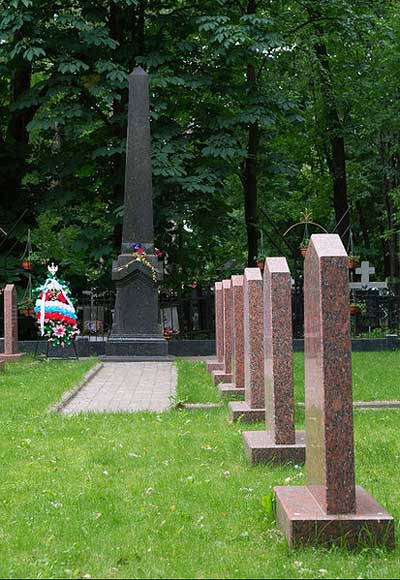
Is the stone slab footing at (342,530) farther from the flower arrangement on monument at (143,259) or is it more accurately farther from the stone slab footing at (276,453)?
the flower arrangement on monument at (143,259)

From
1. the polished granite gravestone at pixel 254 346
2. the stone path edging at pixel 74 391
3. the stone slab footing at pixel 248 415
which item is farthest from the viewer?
the stone path edging at pixel 74 391

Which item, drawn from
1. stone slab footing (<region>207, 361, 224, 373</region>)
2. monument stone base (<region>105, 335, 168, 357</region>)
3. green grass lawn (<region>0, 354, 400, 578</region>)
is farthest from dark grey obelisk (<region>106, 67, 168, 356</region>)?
green grass lawn (<region>0, 354, 400, 578</region>)

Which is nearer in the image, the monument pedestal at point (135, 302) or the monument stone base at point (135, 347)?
the monument stone base at point (135, 347)

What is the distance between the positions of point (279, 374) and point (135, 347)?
12.4 meters

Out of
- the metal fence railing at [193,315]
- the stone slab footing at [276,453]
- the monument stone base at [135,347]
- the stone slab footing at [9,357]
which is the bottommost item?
the stone slab footing at [276,453]

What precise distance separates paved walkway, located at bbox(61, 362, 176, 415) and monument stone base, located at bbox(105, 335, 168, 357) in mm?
1429

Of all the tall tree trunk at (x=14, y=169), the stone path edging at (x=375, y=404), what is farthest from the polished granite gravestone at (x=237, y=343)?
the tall tree trunk at (x=14, y=169)

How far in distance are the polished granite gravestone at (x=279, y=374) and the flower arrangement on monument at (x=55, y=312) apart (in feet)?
38.3

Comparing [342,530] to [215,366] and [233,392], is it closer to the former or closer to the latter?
[233,392]

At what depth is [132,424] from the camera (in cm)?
945

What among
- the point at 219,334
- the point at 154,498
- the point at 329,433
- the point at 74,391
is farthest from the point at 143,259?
the point at 329,433

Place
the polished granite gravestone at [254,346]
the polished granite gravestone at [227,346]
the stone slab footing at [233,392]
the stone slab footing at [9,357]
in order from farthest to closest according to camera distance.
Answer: the stone slab footing at [9,357] → the polished granite gravestone at [227,346] → the stone slab footing at [233,392] → the polished granite gravestone at [254,346]

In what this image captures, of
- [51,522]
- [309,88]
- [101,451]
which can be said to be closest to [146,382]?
[101,451]

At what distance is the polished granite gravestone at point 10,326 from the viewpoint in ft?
62.7
